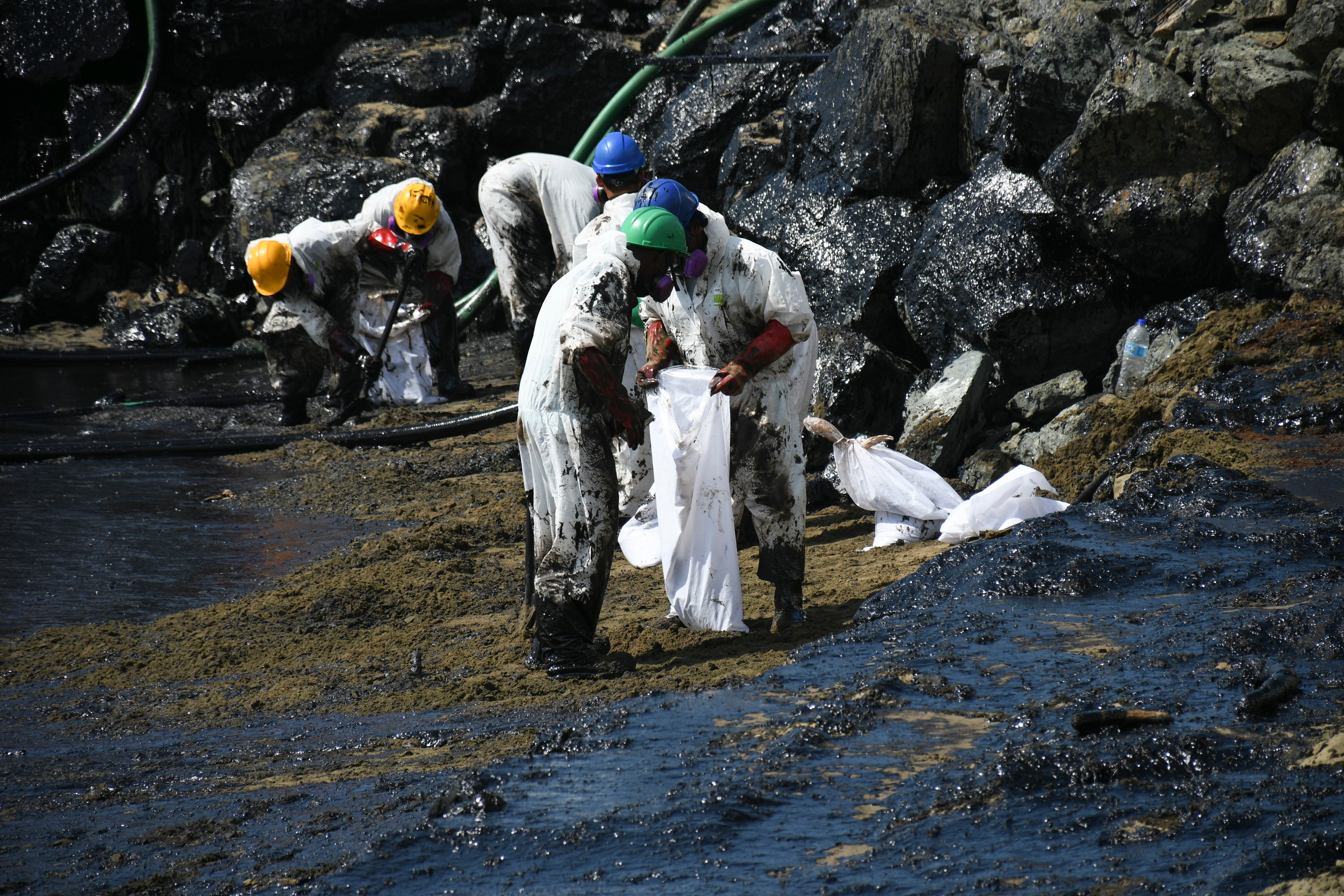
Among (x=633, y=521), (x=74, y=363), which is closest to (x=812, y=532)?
(x=633, y=521)

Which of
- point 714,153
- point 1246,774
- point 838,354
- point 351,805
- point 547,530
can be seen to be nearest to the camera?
point 1246,774

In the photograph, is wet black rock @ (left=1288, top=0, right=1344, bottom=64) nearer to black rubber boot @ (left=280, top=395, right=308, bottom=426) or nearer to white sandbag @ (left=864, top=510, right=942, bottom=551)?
white sandbag @ (left=864, top=510, right=942, bottom=551)

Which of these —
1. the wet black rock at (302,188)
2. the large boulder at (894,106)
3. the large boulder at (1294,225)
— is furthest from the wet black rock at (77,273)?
the large boulder at (1294,225)

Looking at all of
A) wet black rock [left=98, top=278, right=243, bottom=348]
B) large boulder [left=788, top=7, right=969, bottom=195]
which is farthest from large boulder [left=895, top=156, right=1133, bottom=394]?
wet black rock [left=98, top=278, right=243, bottom=348]

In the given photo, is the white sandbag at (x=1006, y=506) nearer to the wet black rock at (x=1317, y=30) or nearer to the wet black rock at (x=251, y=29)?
the wet black rock at (x=1317, y=30)

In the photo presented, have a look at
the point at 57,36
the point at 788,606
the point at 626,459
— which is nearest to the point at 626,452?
the point at 626,459

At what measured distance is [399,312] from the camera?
9484mm

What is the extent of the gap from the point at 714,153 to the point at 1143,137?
15.4 feet

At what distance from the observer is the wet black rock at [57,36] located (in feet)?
45.9

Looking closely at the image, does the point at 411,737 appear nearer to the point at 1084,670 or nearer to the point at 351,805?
the point at 351,805

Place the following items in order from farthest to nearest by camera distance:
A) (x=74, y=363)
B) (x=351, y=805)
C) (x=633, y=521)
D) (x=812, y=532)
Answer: (x=74, y=363)
(x=812, y=532)
(x=633, y=521)
(x=351, y=805)

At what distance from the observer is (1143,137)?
7.03m

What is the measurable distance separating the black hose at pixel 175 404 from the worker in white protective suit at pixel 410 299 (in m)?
1.06

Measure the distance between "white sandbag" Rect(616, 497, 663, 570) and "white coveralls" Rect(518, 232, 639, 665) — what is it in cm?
146
